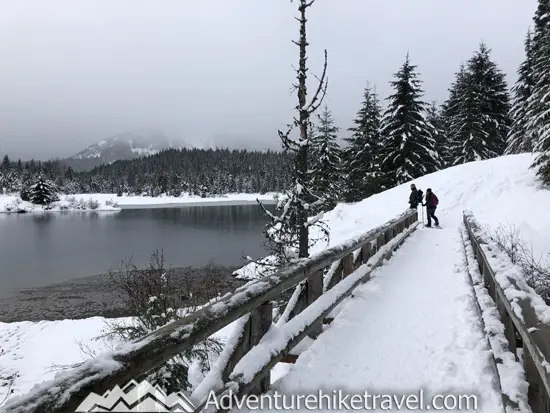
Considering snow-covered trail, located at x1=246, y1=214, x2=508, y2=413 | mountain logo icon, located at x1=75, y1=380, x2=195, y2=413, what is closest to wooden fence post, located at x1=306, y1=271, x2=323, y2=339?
snow-covered trail, located at x1=246, y1=214, x2=508, y2=413

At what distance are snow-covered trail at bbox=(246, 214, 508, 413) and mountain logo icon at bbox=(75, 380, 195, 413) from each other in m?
1.35

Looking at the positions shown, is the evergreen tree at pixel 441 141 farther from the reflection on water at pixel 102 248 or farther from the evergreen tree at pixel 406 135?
the reflection on water at pixel 102 248

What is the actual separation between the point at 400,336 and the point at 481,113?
3801 centimetres

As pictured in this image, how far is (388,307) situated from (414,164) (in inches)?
1136

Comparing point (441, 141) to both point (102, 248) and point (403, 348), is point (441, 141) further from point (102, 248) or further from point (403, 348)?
point (403, 348)

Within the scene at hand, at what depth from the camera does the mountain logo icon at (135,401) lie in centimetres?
179

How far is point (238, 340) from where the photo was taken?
10.2 feet

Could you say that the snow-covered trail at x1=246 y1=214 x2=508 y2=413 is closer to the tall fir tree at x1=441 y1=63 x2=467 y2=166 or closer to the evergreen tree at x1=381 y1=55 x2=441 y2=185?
the evergreen tree at x1=381 y1=55 x2=441 y2=185

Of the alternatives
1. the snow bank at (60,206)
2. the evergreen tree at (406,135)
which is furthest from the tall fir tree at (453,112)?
the snow bank at (60,206)

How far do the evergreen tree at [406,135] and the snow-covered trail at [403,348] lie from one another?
88.0 ft

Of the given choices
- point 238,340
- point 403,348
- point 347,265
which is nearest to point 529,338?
point 403,348

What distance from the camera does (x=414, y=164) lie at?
32625 millimetres

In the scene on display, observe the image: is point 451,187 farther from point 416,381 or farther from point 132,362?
point 132,362

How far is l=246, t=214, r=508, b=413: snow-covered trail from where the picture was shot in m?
3.57
